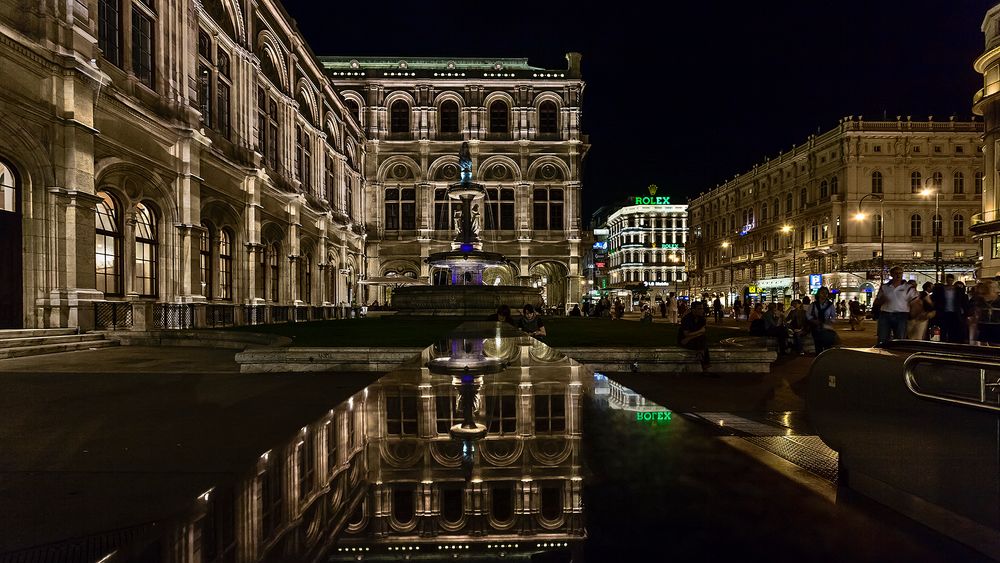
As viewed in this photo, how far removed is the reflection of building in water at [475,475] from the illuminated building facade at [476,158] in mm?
52988

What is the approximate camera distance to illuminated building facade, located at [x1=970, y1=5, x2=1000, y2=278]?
34594 millimetres

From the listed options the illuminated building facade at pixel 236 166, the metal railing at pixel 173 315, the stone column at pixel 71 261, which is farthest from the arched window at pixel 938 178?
the stone column at pixel 71 261

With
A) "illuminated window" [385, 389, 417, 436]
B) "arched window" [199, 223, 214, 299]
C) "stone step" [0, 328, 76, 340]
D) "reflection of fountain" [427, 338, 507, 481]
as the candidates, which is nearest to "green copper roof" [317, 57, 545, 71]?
"arched window" [199, 223, 214, 299]

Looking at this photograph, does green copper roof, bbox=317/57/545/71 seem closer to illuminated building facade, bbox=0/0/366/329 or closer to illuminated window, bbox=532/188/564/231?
illuminated window, bbox=532/188/564/231

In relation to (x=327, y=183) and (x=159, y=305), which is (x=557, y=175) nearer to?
(x=327, y=183)

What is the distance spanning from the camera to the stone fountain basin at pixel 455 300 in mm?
26094

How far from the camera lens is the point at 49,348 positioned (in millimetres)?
14070

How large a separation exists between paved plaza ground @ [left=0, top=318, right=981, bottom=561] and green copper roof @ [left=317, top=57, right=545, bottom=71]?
56.0 metres

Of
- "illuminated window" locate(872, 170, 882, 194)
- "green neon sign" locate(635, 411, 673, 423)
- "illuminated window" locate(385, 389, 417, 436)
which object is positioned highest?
"illuminated window" locate(872, 170, 882, 194)

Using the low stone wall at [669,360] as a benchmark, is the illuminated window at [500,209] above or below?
above

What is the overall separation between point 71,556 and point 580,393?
3.14 meters

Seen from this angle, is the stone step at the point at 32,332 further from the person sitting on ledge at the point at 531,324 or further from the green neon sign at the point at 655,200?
the green neon sign at the point at 655,200

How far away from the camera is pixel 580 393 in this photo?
14.3ft

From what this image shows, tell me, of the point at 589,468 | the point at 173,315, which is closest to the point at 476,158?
the point at 173,315
